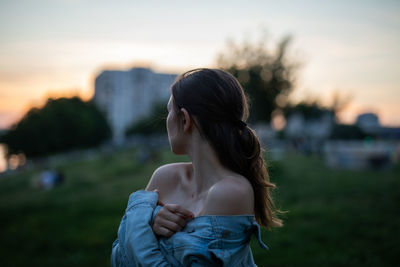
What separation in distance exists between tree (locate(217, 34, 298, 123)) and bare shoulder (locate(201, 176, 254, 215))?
15022mm

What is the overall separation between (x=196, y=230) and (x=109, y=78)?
14197 cm

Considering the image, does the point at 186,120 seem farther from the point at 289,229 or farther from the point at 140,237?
the point at 289,229

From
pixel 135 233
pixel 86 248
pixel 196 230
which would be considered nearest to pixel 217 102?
pixel 196 230

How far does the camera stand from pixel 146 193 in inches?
75.0

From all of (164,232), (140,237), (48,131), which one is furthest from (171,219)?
(48,131)

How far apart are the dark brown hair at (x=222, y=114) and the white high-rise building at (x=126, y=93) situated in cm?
13573

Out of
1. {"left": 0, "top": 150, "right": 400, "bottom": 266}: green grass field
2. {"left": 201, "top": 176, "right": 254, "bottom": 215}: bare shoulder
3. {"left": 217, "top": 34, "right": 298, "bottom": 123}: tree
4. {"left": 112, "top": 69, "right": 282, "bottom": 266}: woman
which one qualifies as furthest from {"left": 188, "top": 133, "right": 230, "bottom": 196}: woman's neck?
{"left": 217, "top": 34, "right": 298, "bottom": 123}: tree

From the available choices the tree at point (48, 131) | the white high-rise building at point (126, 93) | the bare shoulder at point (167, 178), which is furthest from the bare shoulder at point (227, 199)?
the white high-rise building at point (126, 93)

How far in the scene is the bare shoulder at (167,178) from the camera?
2.03 m

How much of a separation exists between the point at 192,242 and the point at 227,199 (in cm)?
27

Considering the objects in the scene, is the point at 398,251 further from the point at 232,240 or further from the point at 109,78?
the point at 109,78

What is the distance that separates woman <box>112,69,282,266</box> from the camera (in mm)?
1618

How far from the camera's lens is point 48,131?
195 ft

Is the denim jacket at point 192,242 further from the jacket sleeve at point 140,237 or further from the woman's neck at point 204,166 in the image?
the woman's neck at point 204,166
